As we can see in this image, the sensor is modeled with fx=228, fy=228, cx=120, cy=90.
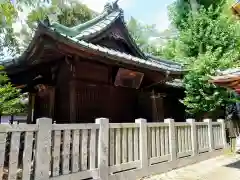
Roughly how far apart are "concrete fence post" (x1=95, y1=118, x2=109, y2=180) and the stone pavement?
4.77 feet

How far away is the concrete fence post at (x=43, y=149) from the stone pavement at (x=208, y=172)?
Result: 2.86 m

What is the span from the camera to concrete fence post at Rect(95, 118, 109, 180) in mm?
4844

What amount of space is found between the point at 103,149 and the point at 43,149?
1406 mm

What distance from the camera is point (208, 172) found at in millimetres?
6562

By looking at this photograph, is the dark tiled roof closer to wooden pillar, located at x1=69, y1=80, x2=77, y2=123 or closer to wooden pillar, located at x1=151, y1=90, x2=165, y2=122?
wooden pillar, located at x1=151, y1=90, x2=165, y2=122

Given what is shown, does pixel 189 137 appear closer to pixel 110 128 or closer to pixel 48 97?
pixel 110 128

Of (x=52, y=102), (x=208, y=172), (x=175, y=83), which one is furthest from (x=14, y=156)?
(x=175, y=83)

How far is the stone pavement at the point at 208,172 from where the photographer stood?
5.99m

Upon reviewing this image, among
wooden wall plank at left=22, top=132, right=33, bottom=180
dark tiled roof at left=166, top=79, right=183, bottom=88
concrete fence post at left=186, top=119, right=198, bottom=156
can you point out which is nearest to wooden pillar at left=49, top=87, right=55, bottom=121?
wooden wall plank at left=22, top=132, right=33, bottom=180

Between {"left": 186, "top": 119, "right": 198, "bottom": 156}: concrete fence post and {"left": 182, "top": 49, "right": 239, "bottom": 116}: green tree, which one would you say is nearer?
{"left": 186, "top": 119, "right": 198, "bottom": 156}: concrete fence post

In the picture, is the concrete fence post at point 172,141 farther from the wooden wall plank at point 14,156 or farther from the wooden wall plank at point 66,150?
the wooden wall plank at point 14,156

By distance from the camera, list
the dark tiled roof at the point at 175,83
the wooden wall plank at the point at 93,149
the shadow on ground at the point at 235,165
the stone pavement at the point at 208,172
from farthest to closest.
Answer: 1. the dark tiled roof at the point at 175,83
2. the shadow on ground at the point at 235,165
3. the stone pavement at the point at 208,172
4. the wooden wall plank at the point at 93,149

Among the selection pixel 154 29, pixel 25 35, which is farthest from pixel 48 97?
pixel 154 29

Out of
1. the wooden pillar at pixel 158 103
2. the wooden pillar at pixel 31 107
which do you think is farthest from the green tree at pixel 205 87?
the wooden pillar at pixel 31 107
